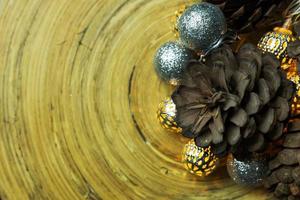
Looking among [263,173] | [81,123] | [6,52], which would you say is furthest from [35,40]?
[263,173]

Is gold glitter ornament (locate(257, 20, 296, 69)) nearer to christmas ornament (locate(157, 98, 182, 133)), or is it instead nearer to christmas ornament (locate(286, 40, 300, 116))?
christmas ornament (locate(286, 40, 300, 116))

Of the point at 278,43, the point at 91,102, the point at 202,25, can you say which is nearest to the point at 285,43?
the point at 278,43

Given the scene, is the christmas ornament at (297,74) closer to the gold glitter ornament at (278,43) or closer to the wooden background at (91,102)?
the gold glitter ornament at (278,43)

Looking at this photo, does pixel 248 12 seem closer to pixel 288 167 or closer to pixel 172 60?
pixel 172 60

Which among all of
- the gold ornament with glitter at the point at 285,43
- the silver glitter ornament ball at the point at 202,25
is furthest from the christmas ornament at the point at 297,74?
the silver glitter ornament ball at the point at 202,25

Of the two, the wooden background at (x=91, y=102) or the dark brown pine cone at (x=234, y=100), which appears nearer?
the dark brown pine cone at (x=234, y=100)

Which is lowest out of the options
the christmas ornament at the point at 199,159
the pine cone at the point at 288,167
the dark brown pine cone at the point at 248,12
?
the pine cone at the point at 288,167

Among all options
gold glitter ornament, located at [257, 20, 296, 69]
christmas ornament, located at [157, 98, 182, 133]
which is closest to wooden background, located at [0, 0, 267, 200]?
christmas ornament, located at [157, 98, 182, 133]

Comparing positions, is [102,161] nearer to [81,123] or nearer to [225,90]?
[81,123]
